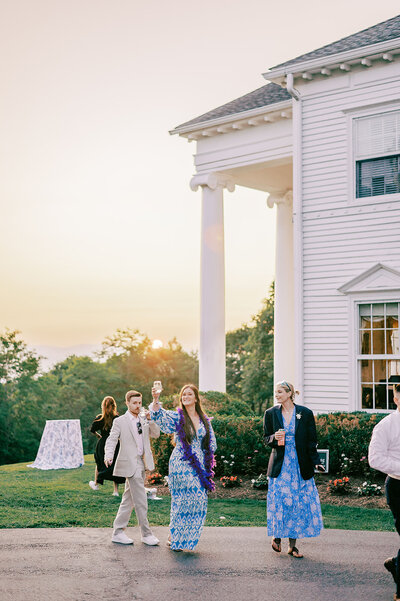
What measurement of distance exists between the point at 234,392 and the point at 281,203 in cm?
1989

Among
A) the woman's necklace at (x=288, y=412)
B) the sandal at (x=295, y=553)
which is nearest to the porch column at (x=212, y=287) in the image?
the woman's necklace at (x=288, y=412)

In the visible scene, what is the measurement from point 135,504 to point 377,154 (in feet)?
34.3

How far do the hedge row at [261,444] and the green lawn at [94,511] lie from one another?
4.85 ft

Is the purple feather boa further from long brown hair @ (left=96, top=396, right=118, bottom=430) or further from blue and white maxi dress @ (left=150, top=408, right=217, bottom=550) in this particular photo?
long brown hair @ (left=96, top=396, right=118, bottom=430)

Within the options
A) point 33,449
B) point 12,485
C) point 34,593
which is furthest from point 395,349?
point 33,449

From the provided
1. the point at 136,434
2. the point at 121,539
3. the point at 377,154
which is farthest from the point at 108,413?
the point at 377,154

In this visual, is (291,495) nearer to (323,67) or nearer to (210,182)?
(323,67)

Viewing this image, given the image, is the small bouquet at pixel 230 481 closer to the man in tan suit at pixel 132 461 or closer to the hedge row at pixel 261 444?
the hedge row at pixel 261 444

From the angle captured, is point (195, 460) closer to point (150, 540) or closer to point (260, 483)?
point (150, 540)

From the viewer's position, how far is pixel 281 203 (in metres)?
24.8

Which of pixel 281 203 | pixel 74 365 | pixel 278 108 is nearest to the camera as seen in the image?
pixel 278 108

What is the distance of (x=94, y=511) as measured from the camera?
1217 cm

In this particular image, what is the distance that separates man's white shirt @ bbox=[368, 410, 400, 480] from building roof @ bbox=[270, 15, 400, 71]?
1180 cm

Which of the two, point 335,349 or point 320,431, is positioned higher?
point 335,349
